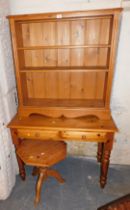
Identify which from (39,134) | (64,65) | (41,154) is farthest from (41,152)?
(64,65)

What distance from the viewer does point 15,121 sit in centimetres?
164

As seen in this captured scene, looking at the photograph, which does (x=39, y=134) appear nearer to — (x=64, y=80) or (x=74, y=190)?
(x=64, y=80)

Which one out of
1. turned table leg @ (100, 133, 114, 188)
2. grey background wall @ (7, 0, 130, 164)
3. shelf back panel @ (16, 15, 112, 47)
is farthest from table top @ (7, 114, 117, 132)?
shelf back panel @ (16, 15, 112, 47)

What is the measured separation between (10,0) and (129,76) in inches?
56.9

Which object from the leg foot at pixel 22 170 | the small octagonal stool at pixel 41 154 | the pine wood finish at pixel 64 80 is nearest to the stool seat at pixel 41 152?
the small octagonal stool at pixel 41 154

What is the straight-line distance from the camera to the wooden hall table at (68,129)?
1512 mm

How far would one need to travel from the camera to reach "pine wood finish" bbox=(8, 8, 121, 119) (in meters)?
1.54

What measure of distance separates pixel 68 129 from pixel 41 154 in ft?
1.20

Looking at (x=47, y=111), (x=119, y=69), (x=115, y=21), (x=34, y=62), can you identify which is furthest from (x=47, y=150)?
(x=115, y=21)

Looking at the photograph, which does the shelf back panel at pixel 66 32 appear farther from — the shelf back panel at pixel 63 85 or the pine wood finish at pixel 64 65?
the shelf back panel at pixel 63 85

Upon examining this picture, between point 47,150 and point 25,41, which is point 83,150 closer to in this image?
point 47,150

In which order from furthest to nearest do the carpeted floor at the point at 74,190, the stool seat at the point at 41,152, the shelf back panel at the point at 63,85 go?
the shelf back panel at the point at 63,85, the carpeted floor at the point at 74,190, the stool seat at the point at 41,152

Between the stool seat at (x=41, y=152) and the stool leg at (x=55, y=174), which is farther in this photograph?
the stool leg at (x=55, y=174)

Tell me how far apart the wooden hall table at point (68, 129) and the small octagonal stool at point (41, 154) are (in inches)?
4.8
